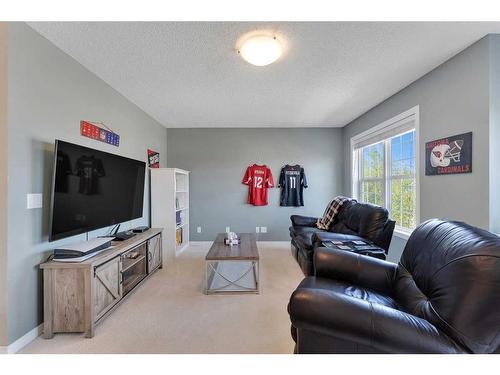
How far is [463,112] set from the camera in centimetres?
199

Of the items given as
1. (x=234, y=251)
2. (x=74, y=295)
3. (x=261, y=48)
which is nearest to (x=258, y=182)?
(x=234, y=251)

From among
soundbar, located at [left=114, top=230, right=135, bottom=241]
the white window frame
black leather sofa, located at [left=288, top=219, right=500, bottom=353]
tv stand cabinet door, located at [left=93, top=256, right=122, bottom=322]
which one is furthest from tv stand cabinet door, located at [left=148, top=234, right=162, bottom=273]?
the white window frame

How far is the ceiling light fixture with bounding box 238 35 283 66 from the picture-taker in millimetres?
1773

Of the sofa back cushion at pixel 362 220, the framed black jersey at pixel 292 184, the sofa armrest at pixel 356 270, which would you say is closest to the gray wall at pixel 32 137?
the sofa armrest at pixel 356 270

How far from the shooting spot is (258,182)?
4.56m

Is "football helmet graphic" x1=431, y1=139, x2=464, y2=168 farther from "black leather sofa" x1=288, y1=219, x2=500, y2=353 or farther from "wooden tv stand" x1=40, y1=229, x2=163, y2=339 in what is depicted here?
"wooden tv stand" x1=40, y1=229, x2=163, y2=339

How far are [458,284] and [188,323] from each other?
6.15 ft

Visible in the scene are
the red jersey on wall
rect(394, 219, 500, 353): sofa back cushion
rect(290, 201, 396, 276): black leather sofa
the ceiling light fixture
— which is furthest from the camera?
the red jersey on wall

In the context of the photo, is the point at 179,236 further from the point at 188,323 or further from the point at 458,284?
the point at 458,284

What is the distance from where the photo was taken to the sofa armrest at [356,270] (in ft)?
5.34

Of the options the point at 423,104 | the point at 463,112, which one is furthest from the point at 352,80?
the point at 463,112

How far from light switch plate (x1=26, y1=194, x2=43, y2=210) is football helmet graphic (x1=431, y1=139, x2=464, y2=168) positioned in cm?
354

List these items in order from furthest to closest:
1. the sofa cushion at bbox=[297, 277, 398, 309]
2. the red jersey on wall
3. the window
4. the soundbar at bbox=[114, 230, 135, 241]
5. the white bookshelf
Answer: the red jersey on wall, the white bookshelf, the window, the soundbar at bbox=[114, 230, 135, 241], the sofa cushion at bbox=[297, 277, 398, 309]
